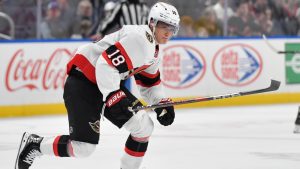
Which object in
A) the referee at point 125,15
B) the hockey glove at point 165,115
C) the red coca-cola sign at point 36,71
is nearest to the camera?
the hockey glove at point 165,115

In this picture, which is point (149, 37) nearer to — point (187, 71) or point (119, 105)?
point (119, 105)

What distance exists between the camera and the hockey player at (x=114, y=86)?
486 centimetres

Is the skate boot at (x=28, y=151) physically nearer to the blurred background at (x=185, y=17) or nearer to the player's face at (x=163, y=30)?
the player's face at (x=163, y=30)

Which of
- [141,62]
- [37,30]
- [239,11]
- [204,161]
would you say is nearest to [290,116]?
[239,11]

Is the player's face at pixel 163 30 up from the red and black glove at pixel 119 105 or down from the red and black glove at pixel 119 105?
up

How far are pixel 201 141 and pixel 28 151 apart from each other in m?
2.56

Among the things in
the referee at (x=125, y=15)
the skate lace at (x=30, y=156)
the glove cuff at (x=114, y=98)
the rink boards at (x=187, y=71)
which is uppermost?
the glove cuff at (x=114, y=98)

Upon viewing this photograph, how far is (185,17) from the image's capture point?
36.3ft

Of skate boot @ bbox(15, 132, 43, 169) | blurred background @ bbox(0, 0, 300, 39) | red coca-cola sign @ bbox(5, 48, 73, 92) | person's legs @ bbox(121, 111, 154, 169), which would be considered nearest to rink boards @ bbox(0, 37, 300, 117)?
red coca-cola sign @ bbox(5, 48, 73, 92)

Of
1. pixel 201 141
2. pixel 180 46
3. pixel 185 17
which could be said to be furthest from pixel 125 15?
pixel 201 141

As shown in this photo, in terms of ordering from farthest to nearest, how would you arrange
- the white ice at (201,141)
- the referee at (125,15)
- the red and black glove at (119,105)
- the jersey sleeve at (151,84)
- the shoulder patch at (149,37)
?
the referee at (125,15), the white ice at (201,141), the jersey sleeve at (151,84), the shoulder patch at (149,37), the red and black glove at (119,105)

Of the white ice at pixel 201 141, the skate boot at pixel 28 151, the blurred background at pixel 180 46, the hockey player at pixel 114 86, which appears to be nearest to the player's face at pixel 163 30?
the hockey player at pixel 114 86

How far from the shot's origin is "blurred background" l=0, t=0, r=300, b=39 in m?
9.67

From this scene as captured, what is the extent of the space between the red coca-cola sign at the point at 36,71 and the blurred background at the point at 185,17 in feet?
0.92
